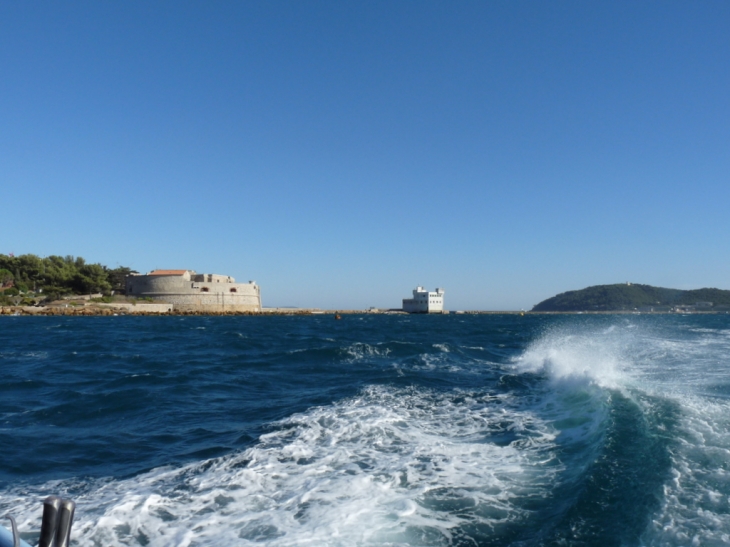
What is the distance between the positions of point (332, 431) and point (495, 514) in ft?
13.9

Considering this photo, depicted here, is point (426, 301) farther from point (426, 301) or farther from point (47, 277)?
point (47, 277)

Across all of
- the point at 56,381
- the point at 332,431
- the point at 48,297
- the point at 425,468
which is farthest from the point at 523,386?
the point at 48,297

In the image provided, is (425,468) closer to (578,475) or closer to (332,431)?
(578,475)

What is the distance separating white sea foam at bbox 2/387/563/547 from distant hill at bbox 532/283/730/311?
186 meters

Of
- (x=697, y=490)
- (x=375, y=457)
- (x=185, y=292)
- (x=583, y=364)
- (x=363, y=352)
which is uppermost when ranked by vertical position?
(x=185, y=292)

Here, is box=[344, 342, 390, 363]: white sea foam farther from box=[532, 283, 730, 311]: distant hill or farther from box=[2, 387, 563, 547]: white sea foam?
box=[532, 283, 730, 311]: distant hill

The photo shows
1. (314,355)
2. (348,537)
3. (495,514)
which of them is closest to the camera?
(348,537)

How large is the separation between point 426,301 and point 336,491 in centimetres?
10777

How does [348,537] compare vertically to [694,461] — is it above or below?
below

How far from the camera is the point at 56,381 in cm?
1422

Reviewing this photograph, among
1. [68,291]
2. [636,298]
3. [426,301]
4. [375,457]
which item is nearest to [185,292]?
[68,291]

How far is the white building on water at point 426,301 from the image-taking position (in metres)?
112

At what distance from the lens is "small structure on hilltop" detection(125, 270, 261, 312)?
78938mm

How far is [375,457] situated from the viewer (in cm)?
753
